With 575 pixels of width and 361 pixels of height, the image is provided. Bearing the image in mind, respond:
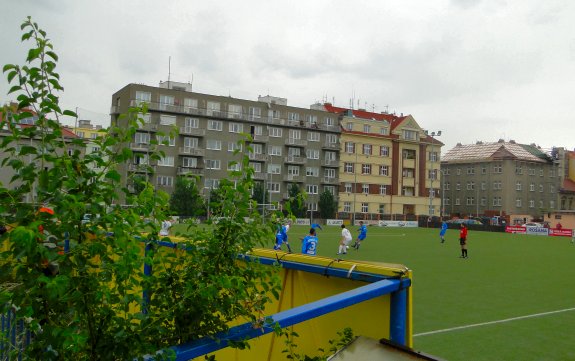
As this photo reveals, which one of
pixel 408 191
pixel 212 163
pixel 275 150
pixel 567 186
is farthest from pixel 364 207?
pixel 567 186

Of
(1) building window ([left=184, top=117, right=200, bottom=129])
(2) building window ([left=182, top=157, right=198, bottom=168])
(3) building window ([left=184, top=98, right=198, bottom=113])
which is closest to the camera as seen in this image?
(3) building window ([left=184, top=98, right=198, bottom=113])

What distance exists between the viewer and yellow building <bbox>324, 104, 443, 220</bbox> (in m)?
85.8

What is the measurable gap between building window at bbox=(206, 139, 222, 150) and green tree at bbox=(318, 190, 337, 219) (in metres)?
17.3

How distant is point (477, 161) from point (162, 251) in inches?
3934

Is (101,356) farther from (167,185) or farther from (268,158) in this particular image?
(268,158)

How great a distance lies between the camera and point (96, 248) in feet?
7.50

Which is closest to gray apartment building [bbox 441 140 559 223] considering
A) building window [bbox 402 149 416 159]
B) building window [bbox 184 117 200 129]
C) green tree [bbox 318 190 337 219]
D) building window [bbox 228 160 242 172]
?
building window [bbox 402 149 416 159]

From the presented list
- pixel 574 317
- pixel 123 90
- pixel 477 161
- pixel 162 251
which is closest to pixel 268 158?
pixel 123 90

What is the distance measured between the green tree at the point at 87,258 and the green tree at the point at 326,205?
7627 centimetres

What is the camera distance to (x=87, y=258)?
2316mm

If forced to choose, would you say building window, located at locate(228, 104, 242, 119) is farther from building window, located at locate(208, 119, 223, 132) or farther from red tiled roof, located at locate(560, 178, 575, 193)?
red tiled roof, located at locate(560, 178, 575, 193)

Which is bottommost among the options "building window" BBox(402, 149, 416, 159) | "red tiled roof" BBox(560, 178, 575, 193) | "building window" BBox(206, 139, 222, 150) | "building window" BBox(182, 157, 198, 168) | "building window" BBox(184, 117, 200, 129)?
"building window" BBox(182, 157, 198, 168)

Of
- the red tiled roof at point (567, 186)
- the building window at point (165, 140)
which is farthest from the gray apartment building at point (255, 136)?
the building window at point (165, 140)

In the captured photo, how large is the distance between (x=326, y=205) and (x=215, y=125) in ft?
67.7
